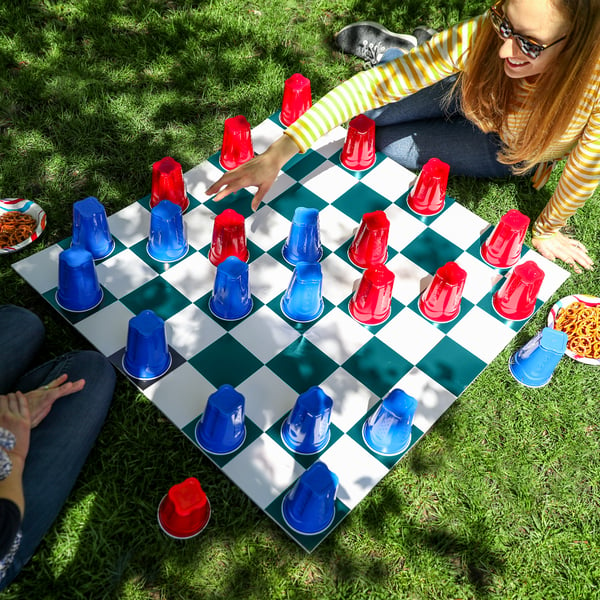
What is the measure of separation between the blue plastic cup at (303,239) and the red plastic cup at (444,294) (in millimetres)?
419

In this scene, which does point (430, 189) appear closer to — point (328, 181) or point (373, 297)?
point (328, 181)

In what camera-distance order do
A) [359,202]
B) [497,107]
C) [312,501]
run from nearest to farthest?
1. [312,501]
2. [497,107]
3. [359,202]

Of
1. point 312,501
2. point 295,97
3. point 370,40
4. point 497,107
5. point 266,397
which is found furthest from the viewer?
point 370,40

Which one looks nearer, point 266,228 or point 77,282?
point 77,282

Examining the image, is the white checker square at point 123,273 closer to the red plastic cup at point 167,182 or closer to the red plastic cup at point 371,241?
the red plastic cup at point 167,182

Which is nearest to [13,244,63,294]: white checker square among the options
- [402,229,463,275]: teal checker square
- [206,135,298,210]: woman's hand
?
[206,135,298,210]: woman's hand

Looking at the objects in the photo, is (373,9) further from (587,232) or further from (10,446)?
(10,446)

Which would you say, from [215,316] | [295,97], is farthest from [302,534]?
[295,97]

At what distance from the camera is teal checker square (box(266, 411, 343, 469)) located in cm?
191

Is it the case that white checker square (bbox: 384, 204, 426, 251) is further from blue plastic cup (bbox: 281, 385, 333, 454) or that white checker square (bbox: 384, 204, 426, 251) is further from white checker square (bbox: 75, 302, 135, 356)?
white checker square (bbox: 75, 302, 135, 356)

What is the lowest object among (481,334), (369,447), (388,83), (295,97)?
(369,447)

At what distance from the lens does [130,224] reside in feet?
7.98

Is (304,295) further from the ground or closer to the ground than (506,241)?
closer to the ground

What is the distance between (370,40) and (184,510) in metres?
2.39
